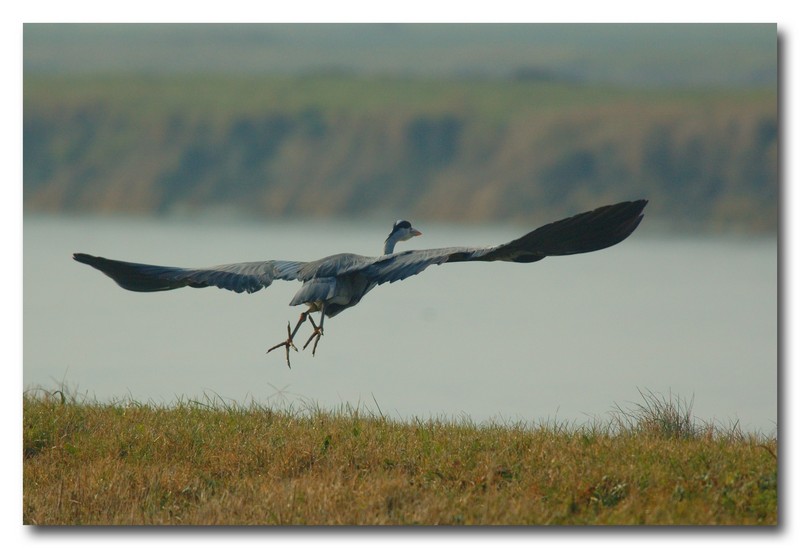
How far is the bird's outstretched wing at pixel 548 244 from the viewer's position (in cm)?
718

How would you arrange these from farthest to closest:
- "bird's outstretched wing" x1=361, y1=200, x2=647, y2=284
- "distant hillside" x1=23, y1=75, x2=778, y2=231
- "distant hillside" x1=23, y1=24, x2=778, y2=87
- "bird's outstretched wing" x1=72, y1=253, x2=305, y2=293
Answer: "distant hillside" x1=23, y1=75, x2=778, y2=231 → "distant hillside" x1=23, y1=24, x2=778, y2=87 → "bird's outstretched wing" x1=72, y1=253, x2=305, y2=293 → "bird's outstretched wing" x1=361, y1=200, x2=647, y2=284

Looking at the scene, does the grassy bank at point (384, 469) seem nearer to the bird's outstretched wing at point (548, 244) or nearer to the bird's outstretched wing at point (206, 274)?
the bird's outstretched wing at point (206, 274)

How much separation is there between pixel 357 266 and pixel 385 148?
1305 centimetres

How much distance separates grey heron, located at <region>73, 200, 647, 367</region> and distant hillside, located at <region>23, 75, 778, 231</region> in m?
6.90

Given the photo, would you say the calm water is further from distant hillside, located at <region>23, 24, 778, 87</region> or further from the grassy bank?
distant hillside, located at <region>23, 24, 778, 87</region>

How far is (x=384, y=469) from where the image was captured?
7.81 metres

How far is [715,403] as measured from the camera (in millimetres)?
11023

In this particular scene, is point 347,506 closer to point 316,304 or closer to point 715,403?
point 316,304

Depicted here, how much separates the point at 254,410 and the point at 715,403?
4.21m

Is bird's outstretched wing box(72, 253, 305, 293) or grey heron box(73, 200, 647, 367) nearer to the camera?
grey heron box(73, 200, 647, 367)

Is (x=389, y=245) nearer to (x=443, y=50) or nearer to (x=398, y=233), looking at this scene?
(x=398, y=233)

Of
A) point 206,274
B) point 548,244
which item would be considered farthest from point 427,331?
point 548,244

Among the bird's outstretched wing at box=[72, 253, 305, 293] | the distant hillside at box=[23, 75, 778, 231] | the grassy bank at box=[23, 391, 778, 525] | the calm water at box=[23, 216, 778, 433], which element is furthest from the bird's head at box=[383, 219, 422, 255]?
the distant hillside at box=[23, 75, 778, 231]

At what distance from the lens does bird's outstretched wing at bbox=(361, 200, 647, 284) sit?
7176mm
